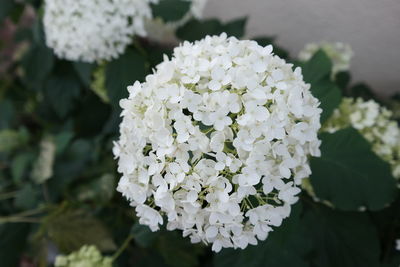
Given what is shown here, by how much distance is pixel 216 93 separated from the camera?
2.08ft

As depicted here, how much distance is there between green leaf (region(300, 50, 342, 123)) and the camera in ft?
2.84

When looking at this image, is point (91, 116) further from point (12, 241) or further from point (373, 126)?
point (373, 126)

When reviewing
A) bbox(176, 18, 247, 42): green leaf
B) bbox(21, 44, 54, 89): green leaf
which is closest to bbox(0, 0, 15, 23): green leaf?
bbox(21, 44, 54, 89): green leaf

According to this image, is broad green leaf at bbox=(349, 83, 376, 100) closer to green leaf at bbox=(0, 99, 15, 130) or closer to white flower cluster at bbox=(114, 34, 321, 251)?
white flower cluster at bbox=(114, 34, 321, 251)

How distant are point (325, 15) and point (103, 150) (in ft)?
2.95

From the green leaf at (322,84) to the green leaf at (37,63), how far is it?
3.27 feet

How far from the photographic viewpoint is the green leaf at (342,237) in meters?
1.00

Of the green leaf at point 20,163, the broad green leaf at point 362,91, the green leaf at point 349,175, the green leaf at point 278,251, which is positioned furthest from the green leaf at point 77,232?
the broad green leaf at point 362,91

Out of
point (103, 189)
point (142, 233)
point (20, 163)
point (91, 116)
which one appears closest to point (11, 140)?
point (20, 163)

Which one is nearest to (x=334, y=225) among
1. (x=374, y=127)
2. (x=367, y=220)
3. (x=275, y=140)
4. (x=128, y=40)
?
(x=367, y=220)

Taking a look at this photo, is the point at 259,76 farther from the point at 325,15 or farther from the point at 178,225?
the point at 325,15

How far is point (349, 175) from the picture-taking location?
0.90 m

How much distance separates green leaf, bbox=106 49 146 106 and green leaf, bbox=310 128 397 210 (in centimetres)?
60

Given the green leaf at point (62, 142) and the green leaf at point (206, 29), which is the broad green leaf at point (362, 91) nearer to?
the green leaf at point (206, 29)
